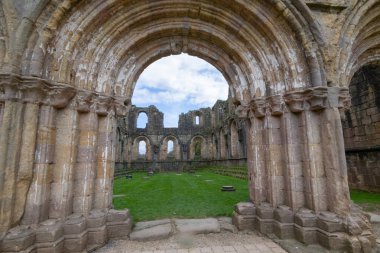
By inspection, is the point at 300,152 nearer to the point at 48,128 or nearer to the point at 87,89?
the point at 87,89

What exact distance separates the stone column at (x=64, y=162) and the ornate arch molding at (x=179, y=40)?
2.17 feet

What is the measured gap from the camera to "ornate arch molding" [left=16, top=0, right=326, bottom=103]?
13.0 ft

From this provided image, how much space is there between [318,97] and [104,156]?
14.1 ft

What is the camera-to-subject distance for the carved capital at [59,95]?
3.79 m

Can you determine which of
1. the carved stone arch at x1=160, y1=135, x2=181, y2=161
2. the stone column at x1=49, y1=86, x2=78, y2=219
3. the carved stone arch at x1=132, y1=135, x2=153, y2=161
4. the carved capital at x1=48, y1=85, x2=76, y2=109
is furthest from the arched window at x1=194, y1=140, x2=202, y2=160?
the carved capital at x1=48, y1=85, x2=76, y2=109

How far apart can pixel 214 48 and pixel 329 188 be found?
12.6ft

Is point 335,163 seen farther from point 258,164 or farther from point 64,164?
point 64,164

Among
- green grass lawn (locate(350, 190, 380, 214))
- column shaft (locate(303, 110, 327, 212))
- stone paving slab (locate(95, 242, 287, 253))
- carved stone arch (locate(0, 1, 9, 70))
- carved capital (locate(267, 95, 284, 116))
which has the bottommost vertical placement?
stone paving slab (locate(95, 242, 287, 253))

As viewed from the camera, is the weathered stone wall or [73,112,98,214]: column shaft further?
the weathered stone wall

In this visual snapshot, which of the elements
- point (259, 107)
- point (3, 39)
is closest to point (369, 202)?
point (259, 107)

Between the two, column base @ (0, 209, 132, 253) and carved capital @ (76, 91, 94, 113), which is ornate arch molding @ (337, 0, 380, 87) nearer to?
carved capital @ (76, 91, 94, 113)

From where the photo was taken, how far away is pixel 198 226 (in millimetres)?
4660

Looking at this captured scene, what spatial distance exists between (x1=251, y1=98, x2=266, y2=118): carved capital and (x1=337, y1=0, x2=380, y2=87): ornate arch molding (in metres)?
1.54

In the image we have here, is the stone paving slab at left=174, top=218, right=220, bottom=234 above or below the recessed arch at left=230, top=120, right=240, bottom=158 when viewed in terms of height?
below
